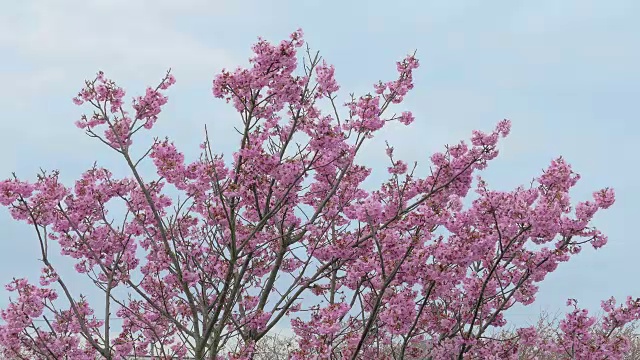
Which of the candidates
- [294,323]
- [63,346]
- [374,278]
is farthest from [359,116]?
[63,346]

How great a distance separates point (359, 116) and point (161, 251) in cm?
251

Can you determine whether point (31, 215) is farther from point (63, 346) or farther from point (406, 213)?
point (406, 213)

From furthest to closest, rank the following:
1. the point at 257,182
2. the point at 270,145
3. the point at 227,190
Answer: the point at 270,145
the point at 257,182
the point at 227,190

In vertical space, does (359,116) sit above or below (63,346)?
above

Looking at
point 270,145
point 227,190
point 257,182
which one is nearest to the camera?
point 227,190

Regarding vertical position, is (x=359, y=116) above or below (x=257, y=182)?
above

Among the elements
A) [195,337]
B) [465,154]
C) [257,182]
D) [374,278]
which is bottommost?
[195,337]

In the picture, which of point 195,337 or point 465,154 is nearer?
point 195,337

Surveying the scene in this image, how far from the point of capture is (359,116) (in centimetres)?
725

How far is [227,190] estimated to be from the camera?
251 inches

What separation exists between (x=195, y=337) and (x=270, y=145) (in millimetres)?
2078

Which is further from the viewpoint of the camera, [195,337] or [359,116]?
[359,116]

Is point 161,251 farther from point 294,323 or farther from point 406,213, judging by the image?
point 406,213

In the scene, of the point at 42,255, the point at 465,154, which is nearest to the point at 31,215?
the point at 42,255
